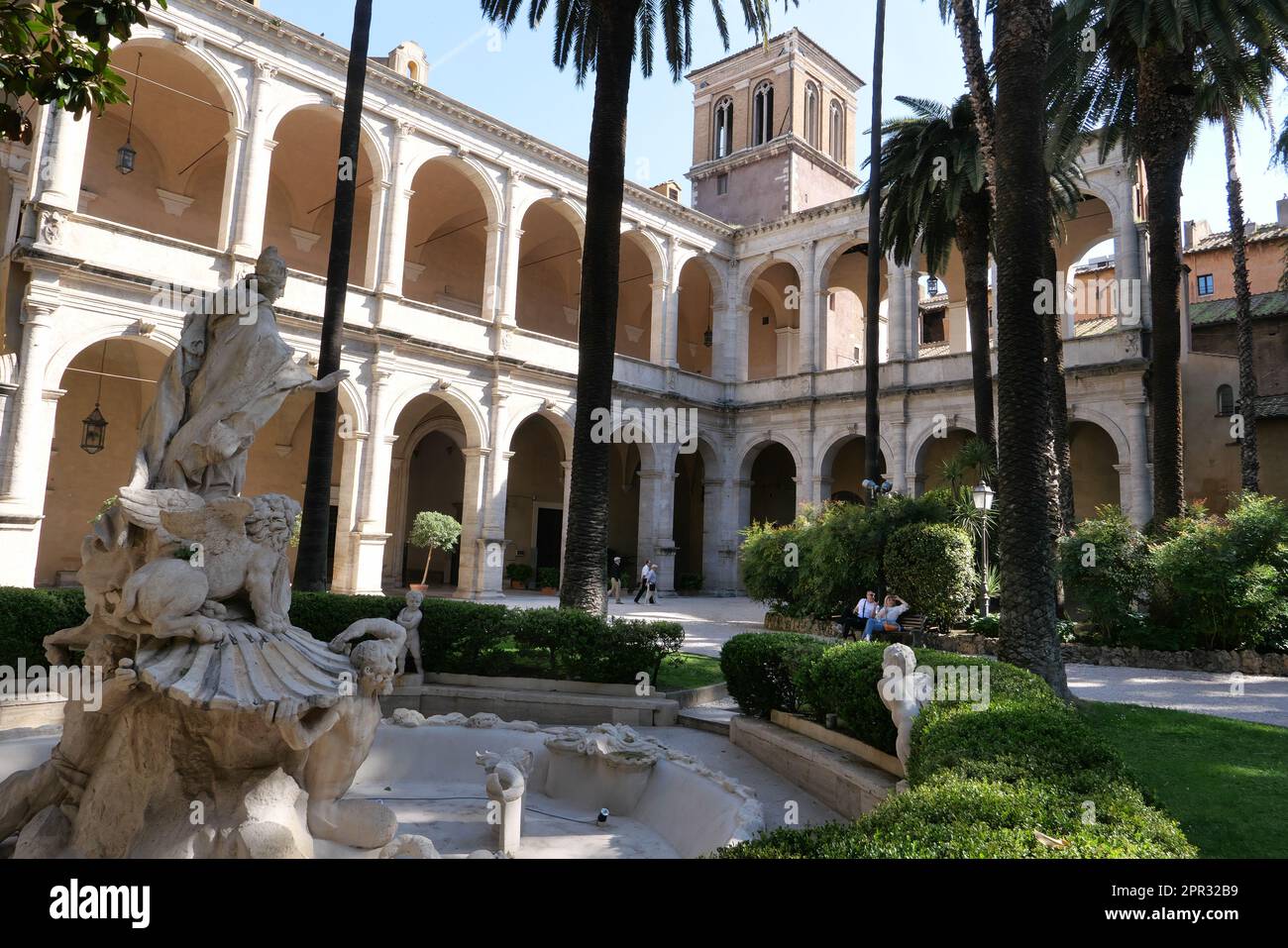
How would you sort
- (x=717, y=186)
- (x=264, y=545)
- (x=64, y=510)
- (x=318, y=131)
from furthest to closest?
(x=717, y=186), (x=318, y=131), (x=64, y=510), (x=264, y=545)

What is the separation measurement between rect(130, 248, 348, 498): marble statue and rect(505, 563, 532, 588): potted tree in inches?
888

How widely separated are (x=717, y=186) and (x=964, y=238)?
18538 mm

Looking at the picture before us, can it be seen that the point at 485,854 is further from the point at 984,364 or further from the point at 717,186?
the point at 717,186

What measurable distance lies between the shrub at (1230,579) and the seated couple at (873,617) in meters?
4.39

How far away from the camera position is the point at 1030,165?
27.3 feet

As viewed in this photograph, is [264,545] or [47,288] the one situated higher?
[47,288]

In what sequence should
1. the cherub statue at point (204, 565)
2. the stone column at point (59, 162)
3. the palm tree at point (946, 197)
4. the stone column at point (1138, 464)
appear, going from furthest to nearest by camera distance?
the stone column at point (1138, 464) < the palm tree at point (946, 197) < the stone column at point (59, 162) < the cherub statue at point (204, 565)

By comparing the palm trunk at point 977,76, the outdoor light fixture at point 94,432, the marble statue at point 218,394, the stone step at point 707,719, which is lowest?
the stone step at point 707,719

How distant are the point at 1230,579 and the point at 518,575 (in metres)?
19.4

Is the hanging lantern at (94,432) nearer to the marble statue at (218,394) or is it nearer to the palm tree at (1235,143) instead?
the marble statue at (218,394)

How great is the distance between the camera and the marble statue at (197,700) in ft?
11.3

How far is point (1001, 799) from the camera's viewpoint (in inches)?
125

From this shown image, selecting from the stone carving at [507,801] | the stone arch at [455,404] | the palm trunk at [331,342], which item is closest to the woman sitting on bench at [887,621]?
the palm trunk at [331,342]
